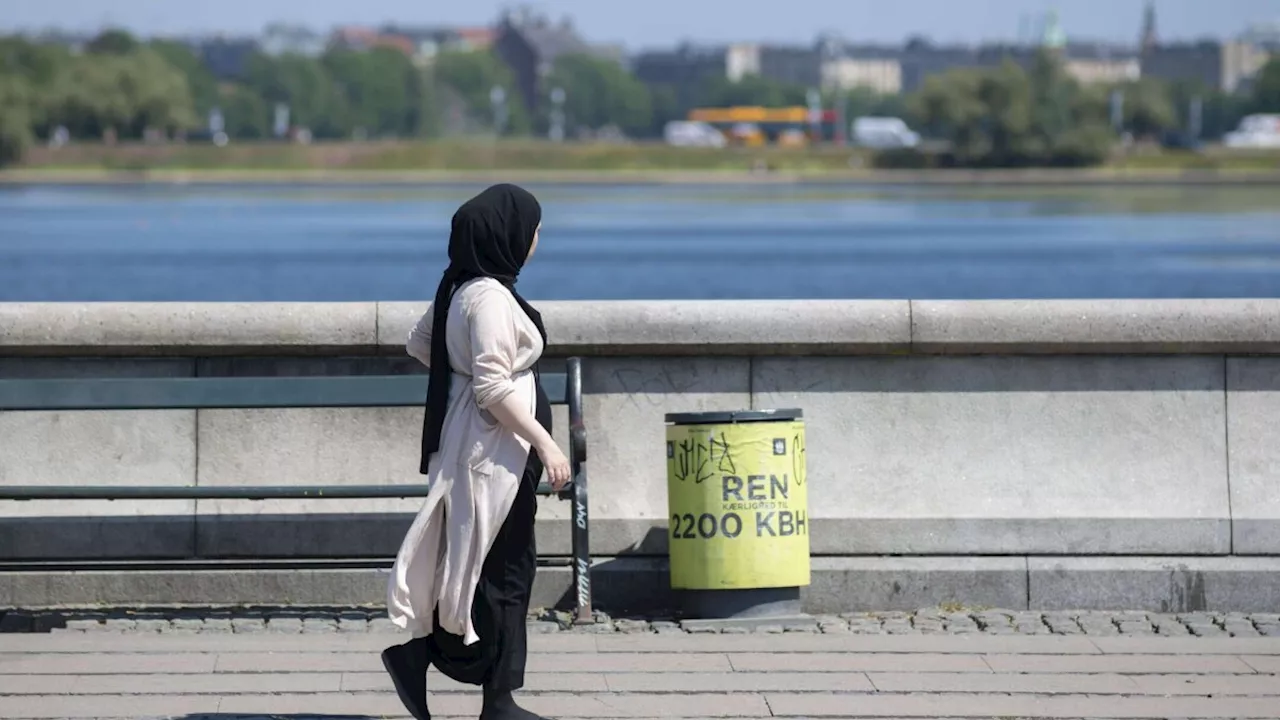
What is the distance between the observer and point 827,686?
645 centimetres

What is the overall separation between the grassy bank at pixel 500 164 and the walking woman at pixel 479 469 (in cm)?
12181

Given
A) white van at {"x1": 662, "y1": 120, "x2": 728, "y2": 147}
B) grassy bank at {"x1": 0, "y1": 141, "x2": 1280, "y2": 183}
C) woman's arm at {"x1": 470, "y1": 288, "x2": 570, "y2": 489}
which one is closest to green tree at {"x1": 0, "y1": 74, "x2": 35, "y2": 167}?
grassy bank at {"x1": 0, "y1": 141, "x2": 1280, "y2": 183}

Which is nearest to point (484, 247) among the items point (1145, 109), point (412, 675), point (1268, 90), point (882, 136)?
point (412, 675)

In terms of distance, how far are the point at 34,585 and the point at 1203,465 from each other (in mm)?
4478

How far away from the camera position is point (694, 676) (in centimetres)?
662

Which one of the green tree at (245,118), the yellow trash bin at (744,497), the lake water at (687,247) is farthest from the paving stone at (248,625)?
the green tree at (245,118)

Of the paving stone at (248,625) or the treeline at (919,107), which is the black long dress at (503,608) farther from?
the treeline at (919,107)

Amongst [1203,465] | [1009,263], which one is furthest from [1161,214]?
[1203,465]

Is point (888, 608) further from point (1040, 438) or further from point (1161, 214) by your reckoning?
point (1161, 214)

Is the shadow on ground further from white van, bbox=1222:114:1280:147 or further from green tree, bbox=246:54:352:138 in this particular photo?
green tree, bbox=246:54:352:138

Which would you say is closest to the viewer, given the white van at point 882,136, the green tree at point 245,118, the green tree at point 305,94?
the white van at point 882,136

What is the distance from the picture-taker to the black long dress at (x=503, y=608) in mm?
5695

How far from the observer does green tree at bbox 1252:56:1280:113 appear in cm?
18412

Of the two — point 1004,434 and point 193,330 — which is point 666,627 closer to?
point 1004,434
